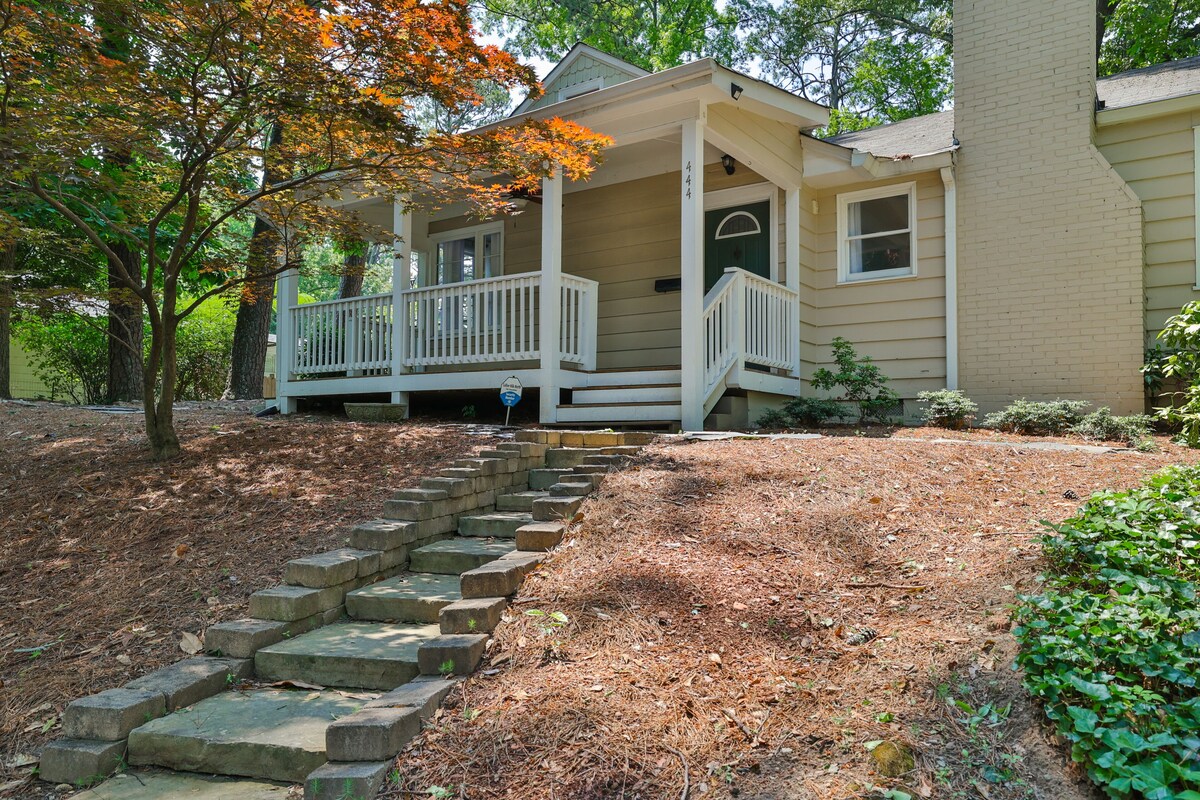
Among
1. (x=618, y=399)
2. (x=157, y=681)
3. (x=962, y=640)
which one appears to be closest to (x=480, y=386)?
(x=618, y=399)

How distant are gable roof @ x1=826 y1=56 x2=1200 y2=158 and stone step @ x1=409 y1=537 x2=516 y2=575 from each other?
7.09m

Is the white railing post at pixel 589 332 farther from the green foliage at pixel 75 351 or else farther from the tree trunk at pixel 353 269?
A: the green foliage at pixel 75 351

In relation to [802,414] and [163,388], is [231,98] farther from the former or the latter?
[802,414]

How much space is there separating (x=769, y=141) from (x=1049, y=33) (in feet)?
10.8

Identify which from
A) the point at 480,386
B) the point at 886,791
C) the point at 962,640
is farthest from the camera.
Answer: the point at 480,386

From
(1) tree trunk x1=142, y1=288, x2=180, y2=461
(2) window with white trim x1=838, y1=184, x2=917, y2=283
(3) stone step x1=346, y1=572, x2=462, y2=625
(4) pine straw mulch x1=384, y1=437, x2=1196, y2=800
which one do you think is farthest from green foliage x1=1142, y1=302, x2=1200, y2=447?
(1) tree trunk x1=142, y1=288, x2=180, y2=461

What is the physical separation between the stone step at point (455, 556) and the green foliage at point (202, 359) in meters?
13.2

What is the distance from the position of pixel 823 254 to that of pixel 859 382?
205cm

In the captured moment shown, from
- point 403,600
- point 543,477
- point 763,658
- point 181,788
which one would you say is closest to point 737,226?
point 543,477

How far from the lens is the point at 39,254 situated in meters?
13.2

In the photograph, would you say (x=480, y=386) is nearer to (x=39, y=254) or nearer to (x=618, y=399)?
(x=618, y=399)

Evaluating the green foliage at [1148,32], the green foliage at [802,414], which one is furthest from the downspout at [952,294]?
the green foliage at [1148,32]

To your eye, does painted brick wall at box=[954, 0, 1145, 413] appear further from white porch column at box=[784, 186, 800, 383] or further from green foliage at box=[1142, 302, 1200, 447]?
white porch column at box=[784, 186, 800, 383]

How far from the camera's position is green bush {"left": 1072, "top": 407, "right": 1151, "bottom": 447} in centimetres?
695
